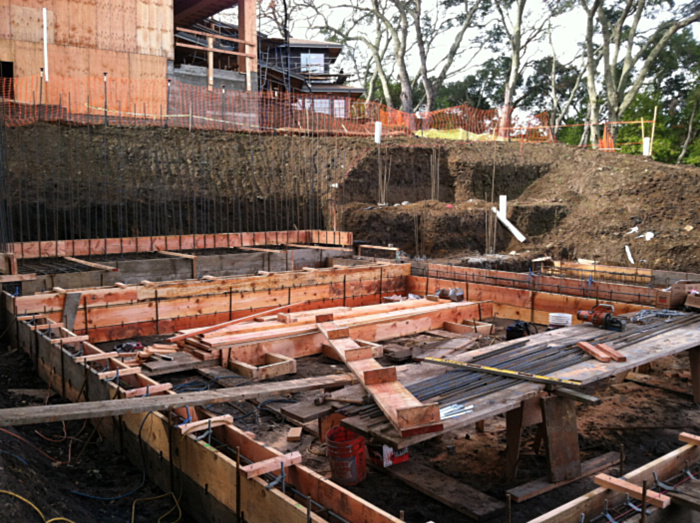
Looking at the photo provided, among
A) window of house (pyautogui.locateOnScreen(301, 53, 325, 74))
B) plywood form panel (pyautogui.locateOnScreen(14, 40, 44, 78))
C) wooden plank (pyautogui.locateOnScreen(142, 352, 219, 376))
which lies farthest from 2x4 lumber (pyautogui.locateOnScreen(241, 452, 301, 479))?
window of house (pyautogui.locateOnScreen(301, 53, 325, 74))

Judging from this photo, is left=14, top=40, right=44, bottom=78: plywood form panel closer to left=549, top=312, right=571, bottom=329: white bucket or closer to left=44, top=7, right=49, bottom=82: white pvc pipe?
left=44, top=7, right=49, bottom=82: white pvc pipe

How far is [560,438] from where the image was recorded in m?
4.50

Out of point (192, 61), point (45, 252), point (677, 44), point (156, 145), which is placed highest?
point (677, 44)

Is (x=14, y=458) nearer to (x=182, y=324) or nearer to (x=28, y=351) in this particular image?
(x=28, y=351)

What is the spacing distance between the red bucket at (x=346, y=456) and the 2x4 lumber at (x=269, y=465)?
49 cm

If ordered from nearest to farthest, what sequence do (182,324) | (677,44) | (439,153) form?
(182,324) → (439,153) → (677,44)

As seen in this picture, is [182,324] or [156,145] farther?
[156,145]

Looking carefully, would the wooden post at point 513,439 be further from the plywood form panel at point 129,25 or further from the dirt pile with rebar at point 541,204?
the plywood form panel at point 129,25

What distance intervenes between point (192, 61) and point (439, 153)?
42.4 feet

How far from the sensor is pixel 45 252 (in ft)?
36.6

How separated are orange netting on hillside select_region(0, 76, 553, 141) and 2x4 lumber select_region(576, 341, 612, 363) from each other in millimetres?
11410

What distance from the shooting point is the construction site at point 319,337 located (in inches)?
164

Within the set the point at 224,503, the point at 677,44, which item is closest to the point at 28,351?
the point at 224,503

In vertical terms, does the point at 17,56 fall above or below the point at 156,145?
above
